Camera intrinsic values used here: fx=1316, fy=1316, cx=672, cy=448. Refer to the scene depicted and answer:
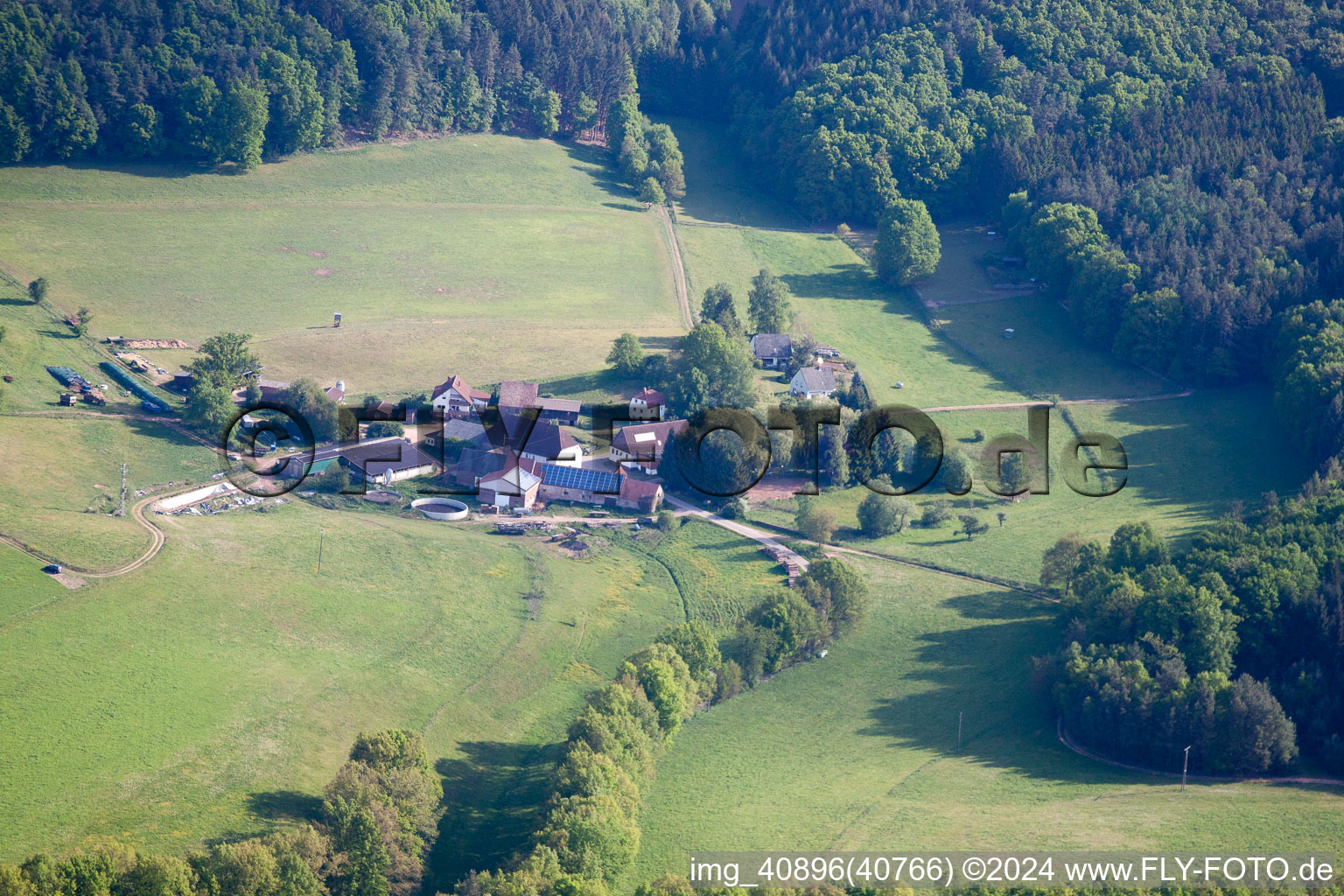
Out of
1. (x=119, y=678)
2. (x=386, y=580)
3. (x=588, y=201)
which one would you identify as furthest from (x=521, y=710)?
(x=588, y=201)

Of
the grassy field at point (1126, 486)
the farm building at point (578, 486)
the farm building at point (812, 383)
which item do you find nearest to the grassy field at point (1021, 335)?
the grassy field at point (1126, 486)

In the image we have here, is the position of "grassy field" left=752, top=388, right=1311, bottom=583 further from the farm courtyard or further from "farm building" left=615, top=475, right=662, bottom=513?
"farm building" left=615, top=475, right=662, bottom=513

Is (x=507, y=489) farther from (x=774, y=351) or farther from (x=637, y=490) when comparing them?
(x=774, y=351)

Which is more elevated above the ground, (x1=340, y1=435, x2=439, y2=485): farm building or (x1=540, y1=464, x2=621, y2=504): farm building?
(x1=340, y1=435, x2=439, y2=485): farm building

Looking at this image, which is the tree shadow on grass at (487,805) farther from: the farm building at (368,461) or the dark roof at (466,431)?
the dark roof at (466,431)

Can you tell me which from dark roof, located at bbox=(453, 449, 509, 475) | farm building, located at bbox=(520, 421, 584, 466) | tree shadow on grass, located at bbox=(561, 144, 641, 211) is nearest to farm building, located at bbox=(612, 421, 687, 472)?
farm building, located at bbox=(520, 421, 584, 466)
